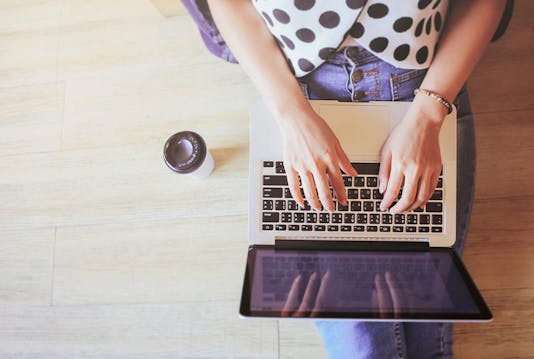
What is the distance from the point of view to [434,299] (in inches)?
26.6

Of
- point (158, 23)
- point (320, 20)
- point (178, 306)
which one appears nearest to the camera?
point (320, 20)

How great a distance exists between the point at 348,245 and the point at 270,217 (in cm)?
15

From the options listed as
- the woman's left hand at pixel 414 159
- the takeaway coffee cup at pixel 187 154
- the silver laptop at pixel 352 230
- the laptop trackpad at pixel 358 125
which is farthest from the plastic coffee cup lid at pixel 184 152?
the woman's left hand at pixel 414 159

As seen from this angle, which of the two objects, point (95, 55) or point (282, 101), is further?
point (95, 55)

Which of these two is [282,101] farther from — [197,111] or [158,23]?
[158,23]

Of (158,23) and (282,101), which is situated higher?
(282,101)

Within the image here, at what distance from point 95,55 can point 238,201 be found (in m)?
0.56

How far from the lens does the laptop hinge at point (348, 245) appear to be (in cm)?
73

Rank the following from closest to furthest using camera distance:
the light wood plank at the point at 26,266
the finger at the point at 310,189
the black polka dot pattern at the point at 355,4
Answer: the black polka dot pattern at the point at 355,4 → the finger at the point at 310,189 → the light wood plank at the point at 26,266

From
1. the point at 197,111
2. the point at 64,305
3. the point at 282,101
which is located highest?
the point at 282,101

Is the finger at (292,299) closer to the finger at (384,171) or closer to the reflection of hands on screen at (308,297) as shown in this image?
the reflection of hands on screen at (308,297)

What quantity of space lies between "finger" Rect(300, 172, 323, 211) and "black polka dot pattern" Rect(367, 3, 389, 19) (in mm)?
273

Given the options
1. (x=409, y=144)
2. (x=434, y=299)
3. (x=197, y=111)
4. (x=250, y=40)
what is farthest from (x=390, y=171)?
(x=197, y=111)

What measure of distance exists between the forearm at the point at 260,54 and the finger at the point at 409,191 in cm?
22
